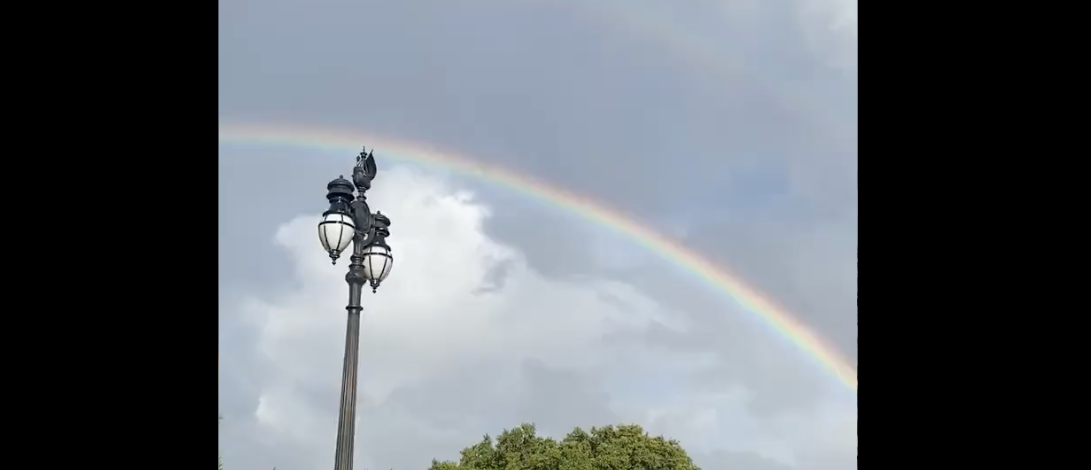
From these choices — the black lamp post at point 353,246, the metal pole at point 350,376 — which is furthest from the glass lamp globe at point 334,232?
the metal pole at point 350,376

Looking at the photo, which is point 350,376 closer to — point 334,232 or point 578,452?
point 334,232

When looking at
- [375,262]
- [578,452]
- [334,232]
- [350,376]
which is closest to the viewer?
[350,376]

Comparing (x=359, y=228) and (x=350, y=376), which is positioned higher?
(x=359, y=228)

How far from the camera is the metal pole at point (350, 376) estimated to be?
28.9 ft

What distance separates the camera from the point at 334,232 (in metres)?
9.30

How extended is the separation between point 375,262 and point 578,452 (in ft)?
95.8

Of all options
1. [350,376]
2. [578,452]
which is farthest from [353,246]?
[578,452]
